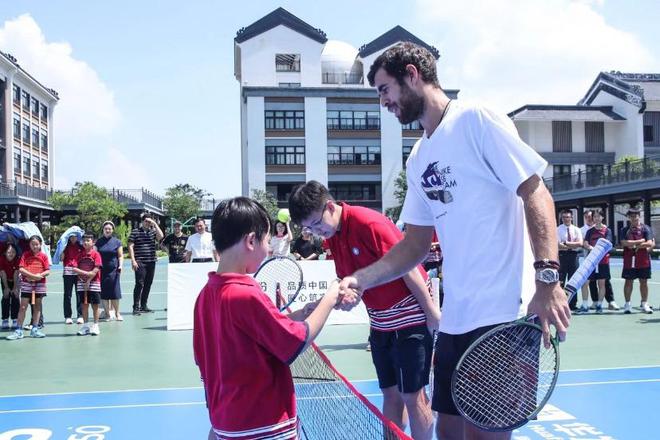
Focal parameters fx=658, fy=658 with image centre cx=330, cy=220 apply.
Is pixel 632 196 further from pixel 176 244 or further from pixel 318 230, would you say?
pixel 318 230

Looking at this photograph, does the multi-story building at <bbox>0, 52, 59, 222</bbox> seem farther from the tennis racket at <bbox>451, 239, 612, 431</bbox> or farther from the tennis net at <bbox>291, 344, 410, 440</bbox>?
the tennis racket at <bbox>451, 239, 612, 431</bbox>

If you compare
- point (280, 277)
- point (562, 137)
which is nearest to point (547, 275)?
point (280, 277)

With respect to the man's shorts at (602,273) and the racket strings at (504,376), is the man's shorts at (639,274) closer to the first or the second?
the man's shorts at (602,273)

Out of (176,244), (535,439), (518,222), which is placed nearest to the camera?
(518,222)

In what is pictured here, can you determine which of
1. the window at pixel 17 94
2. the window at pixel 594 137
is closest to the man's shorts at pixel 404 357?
the window at pixel 594 137

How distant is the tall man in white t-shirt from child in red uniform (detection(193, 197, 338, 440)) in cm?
52

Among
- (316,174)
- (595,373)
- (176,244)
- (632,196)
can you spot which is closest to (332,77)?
(316,174)

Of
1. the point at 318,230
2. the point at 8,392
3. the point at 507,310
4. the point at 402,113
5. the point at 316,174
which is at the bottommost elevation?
the point at 8,392

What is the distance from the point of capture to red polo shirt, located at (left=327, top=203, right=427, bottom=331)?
3.97 meters

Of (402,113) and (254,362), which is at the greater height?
(402,113)

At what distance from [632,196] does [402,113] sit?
118 ft

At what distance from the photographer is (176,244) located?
1467cm

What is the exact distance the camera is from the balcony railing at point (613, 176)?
3156cm

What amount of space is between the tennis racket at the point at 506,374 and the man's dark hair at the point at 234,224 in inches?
37.9
